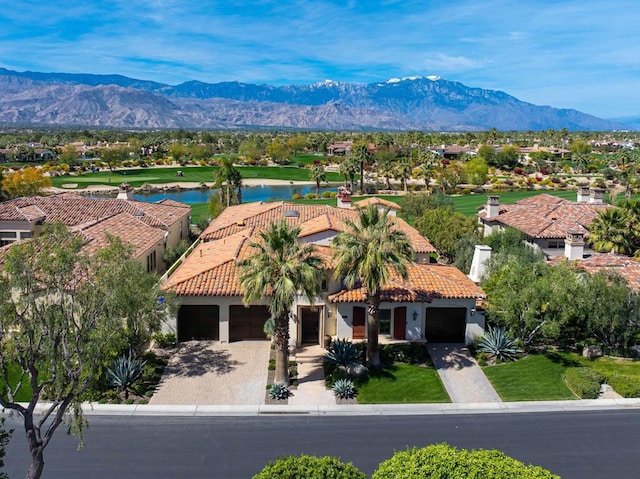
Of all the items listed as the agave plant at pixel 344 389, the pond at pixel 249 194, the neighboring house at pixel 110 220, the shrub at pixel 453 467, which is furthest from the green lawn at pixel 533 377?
the pond at pixel 249 194

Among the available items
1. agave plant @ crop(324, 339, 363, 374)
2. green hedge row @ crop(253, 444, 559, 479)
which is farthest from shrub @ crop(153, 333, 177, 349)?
green hedge row @ crop(253, 444, 559, 479)

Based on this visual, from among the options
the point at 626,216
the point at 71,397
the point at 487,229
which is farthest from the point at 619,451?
the point at 487,229

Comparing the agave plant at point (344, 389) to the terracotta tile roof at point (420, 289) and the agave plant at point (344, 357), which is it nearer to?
the agave plant at point (344, 357)

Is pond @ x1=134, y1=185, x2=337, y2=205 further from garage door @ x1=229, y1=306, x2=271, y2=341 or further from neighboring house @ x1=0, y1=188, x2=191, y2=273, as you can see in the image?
garage door @ x1=229, y1=306, x2=271, y2=341

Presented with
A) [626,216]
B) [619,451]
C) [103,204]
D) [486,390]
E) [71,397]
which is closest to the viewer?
[71,397]

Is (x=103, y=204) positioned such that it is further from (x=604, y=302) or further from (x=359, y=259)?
(x=604, y=302)

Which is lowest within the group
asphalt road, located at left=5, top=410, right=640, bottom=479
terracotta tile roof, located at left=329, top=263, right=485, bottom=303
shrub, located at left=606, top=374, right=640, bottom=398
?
asphalt road, located at left=5, top=410, right=640, bottom=479
